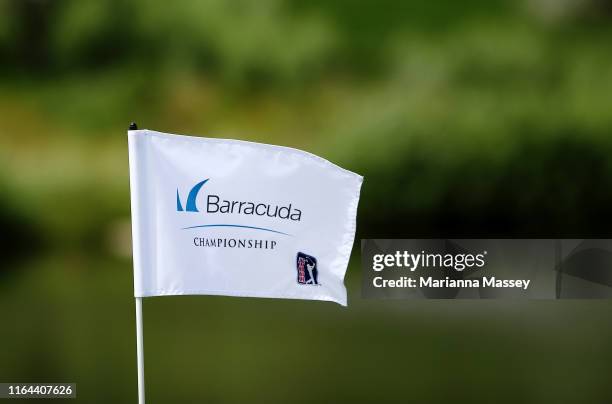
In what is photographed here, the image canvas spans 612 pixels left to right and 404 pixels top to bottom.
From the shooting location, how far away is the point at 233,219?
2.53 m

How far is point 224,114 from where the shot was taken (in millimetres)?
4465

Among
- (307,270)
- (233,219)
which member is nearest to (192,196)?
(233,219)

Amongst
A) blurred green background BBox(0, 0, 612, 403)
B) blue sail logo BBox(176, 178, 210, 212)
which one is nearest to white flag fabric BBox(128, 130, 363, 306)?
blue sail logo BBox(176, 178, 210, 212)

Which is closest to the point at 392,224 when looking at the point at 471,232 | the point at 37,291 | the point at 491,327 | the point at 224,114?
the point at 471,232

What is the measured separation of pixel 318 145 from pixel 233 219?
6.54 ft

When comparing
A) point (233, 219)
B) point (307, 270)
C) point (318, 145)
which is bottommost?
point (307, 270)

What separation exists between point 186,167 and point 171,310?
2097 mm

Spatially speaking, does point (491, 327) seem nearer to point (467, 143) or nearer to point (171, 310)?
point (467, 143)

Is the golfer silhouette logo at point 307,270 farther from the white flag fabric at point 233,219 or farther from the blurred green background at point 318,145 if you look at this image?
the blurred green background at point 318,145

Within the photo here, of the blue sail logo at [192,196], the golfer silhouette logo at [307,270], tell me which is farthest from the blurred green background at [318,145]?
the blue sail logo at [192,196]

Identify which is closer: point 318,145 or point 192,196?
point 192,196

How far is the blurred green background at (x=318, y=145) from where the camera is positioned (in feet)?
14.4

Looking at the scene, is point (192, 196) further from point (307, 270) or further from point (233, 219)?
point (307, 270)

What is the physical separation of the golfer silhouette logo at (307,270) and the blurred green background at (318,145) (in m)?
1.89
